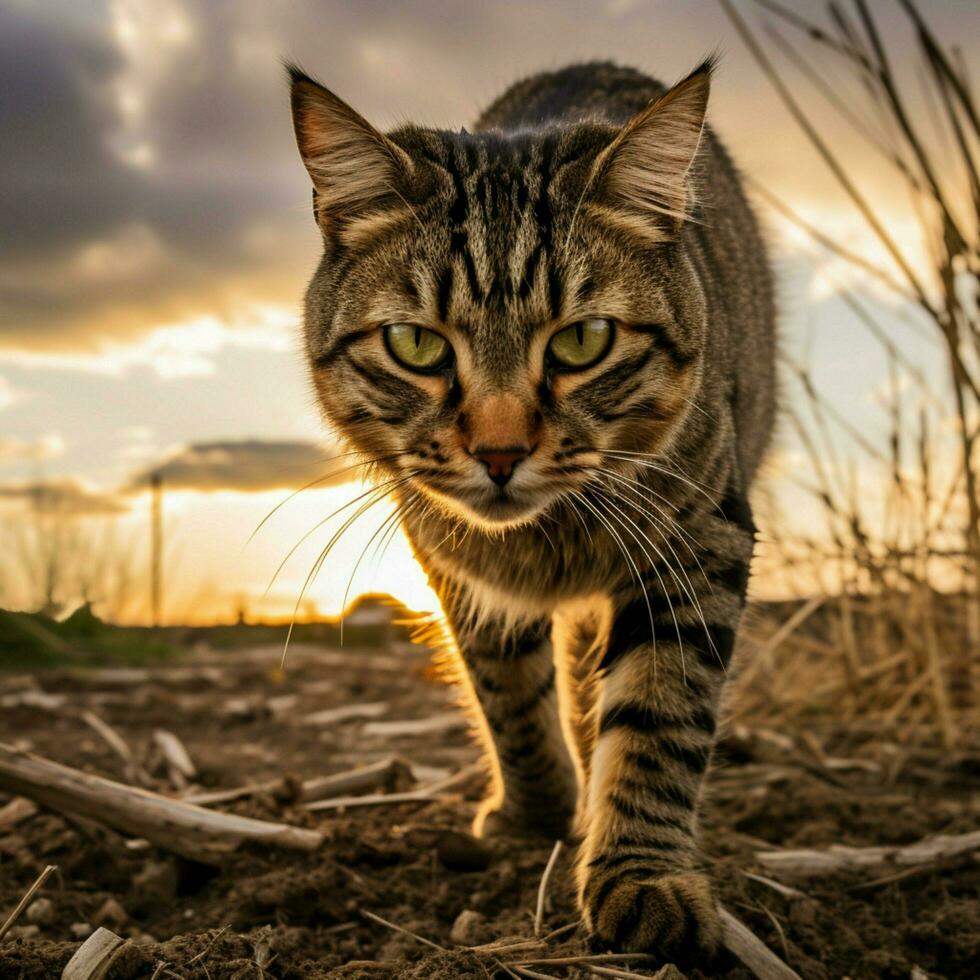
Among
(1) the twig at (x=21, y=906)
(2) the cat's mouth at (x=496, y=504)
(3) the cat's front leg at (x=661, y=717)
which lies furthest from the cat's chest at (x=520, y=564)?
(1) the twig at (x=21, y=906)

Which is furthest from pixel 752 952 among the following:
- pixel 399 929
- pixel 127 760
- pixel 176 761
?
pixel 127 760

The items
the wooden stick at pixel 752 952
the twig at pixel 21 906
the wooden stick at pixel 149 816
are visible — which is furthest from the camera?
the wooden stick at pixel 149 816

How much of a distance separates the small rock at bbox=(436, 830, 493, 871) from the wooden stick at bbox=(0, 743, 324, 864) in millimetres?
284

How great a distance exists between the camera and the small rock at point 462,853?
8.43ft

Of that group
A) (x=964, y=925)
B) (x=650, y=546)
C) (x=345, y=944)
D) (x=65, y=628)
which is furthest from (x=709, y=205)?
(x=65, y=628)

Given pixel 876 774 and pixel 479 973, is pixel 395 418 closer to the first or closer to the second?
pixel 479 973

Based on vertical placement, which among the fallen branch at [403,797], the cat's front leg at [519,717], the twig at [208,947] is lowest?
the fallen branch at [403,797]

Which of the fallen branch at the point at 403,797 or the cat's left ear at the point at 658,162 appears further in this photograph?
the fallen branch at the point at 403,797

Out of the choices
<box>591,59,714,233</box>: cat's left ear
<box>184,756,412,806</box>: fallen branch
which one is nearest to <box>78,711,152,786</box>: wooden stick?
<box>184,756,412,806</box>: fallen branch

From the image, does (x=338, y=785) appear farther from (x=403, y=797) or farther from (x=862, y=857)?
(x=862, y=857)

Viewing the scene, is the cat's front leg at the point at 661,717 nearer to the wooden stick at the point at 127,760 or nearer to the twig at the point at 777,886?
the twig at the point at 777,886

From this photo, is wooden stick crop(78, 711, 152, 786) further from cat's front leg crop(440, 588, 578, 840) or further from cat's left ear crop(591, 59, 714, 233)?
cat's left ear crop(591, 59, 714, 233)

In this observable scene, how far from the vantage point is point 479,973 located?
1861 millimetres

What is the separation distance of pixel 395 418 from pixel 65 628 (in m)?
5.27
